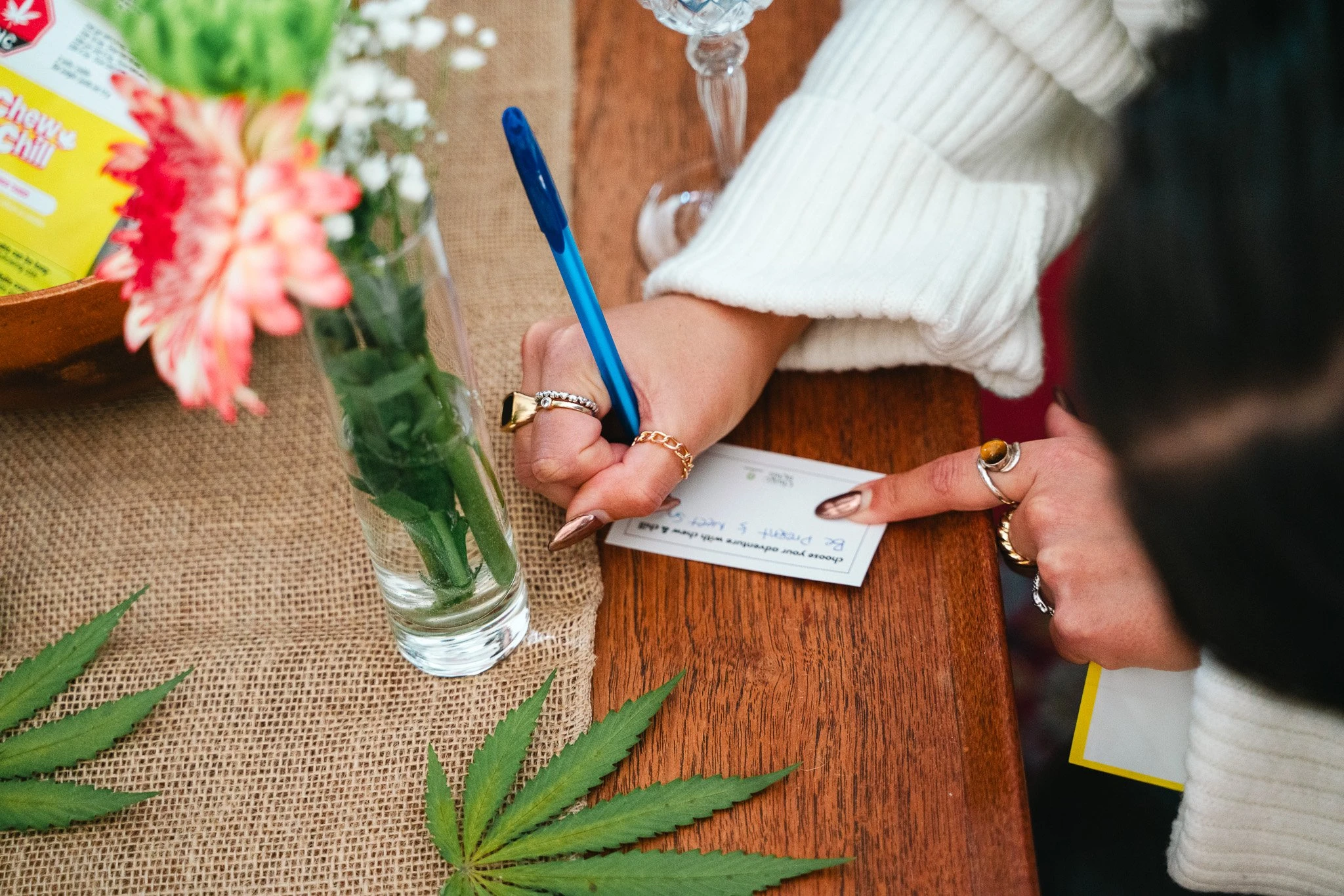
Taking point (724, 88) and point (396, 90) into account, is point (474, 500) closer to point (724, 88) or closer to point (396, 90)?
→ point (396, 90)

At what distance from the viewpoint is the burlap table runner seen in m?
0.61

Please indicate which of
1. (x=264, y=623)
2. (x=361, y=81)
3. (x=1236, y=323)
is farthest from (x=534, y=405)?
(x=1236, y=323)

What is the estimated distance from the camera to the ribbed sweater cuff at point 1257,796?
2.00 ft

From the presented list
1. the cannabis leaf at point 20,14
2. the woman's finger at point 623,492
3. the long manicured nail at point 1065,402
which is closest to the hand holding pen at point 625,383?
the woman's finger at point 623,492

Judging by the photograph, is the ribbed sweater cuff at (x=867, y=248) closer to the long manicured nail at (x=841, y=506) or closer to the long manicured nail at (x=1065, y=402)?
the long manicured nail at (x=1065, y=402)

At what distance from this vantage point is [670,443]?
711 mm

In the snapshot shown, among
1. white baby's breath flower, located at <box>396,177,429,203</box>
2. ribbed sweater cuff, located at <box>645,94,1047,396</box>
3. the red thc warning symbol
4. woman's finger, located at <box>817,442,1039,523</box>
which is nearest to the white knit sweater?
ribbed sweater cuff, located at <box>645,94,1047,396</box>

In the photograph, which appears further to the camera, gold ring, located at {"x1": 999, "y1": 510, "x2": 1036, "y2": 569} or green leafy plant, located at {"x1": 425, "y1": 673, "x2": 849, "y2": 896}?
gold ring, located at {"x1": 999, "y1": 510, "x2": 1036, "y2": 569}

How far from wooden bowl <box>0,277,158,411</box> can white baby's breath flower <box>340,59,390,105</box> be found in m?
0.37

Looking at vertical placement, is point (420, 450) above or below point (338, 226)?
below

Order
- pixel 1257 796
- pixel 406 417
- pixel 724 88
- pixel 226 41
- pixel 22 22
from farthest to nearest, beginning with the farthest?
1. pixel 724 88
2. pixel 22 22
3. pixel 1257 796
4. pixel 406 417
5. pixel 226 41

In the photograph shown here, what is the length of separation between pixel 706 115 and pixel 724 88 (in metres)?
0.07

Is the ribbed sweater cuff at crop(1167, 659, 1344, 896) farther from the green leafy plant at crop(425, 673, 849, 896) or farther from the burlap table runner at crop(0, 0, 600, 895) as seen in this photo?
the burlap table runner at crop(0, 0, 600, 895)

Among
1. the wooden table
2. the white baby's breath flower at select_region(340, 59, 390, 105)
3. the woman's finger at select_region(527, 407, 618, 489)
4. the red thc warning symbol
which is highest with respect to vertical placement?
the white baby's breath flower at select_region(340, 59, 390, 105)
